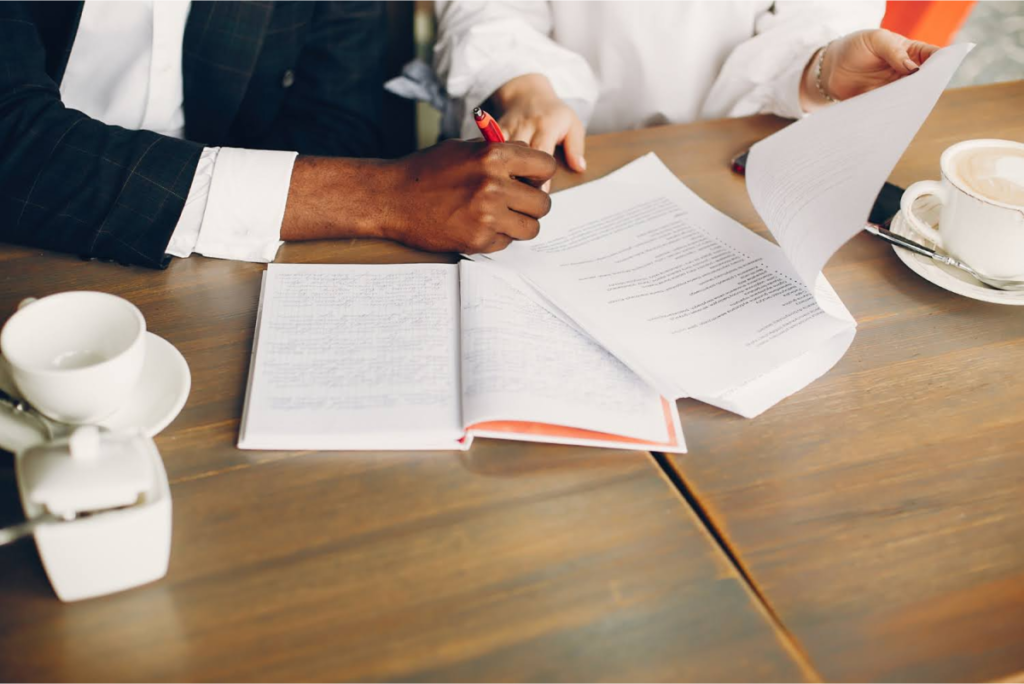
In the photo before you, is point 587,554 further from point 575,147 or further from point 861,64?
point 861,64

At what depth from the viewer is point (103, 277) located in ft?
2.65

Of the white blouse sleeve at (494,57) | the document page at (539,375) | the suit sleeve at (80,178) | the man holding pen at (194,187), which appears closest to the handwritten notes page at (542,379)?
the document page at (539,375)

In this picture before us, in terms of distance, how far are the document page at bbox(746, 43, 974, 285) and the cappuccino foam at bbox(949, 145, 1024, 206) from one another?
9 centimetres

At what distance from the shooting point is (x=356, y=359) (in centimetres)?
71

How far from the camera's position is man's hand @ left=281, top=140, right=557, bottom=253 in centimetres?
85

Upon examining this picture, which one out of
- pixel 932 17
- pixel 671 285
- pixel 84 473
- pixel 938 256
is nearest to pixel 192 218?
pixel 84 473

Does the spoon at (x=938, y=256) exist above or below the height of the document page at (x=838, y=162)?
below

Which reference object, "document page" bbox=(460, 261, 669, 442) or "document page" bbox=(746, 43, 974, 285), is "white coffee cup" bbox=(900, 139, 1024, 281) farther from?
"document page" bbox=(460, 261, 669, 442)

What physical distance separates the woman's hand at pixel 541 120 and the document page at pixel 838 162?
256 millimetres

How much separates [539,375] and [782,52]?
0.81 meters

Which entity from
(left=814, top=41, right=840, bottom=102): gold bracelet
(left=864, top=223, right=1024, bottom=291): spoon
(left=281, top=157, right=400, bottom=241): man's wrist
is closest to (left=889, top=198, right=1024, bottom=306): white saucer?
(left=864, top=223, right=1024, bottom=291): spoon

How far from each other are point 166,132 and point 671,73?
32.9 inches

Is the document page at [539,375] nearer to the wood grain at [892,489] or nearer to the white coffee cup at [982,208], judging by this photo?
the wood grain at [892,489]

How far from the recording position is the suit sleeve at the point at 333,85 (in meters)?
1.28
